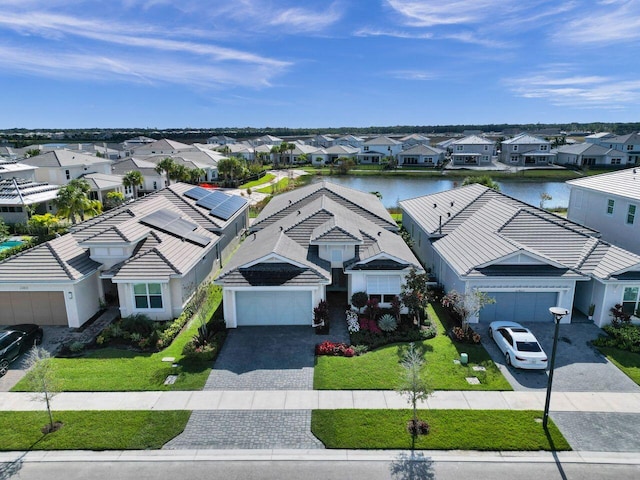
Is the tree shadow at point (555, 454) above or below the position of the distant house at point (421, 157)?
below

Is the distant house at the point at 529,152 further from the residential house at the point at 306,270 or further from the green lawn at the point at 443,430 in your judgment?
the green lawn at the point at 443,430

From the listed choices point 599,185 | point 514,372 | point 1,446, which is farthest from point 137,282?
point 599,185

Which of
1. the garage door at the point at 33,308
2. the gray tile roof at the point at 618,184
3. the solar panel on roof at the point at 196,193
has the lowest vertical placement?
the garage door at the point at 33,308

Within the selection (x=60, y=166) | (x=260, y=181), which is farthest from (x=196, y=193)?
(x=260, y=181)

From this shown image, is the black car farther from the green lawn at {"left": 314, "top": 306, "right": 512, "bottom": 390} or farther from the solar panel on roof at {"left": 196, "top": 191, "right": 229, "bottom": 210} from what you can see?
the solar panel on roof at {"left": 196, "top": 191, "right": 229, "bottom": 210}

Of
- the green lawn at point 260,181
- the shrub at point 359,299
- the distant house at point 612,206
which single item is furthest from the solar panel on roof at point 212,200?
the green lawn at point 260,181

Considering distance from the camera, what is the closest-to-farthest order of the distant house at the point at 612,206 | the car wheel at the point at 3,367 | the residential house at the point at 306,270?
the car wheel at the point at 3,367 → the residential house at the point at 306,270 → the distant house at the point at 612,206
